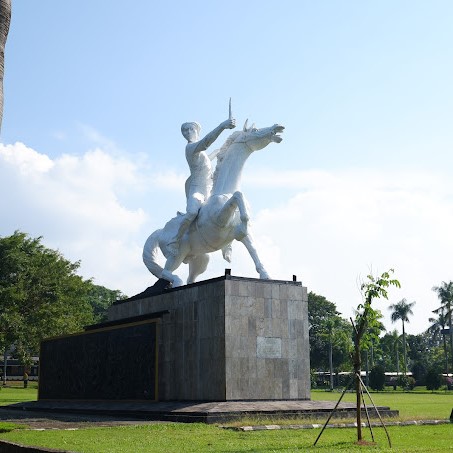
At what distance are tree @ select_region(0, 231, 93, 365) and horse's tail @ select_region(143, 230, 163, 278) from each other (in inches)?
659

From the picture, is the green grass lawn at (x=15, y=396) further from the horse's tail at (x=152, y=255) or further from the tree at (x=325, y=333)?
the tree at (x=325, y=333)

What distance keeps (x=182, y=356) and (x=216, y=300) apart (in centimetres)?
187

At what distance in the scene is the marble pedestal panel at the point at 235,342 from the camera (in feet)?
52.4

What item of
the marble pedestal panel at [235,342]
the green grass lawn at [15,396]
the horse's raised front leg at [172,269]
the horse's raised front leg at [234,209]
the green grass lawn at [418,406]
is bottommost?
the green grass lawn at [418,406]

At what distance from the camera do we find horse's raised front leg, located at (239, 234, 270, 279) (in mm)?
17328

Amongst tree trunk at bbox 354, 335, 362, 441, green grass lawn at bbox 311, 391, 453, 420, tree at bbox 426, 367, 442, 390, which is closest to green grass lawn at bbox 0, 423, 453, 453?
tree trunk at bbox 354, 335, 362, 441

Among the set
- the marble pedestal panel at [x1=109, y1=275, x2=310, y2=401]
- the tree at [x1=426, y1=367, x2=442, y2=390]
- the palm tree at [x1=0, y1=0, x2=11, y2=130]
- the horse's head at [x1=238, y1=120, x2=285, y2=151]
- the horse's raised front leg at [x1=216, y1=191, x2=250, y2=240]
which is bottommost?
the tree at [x1=426, y1=367, x2=442, y2=390]

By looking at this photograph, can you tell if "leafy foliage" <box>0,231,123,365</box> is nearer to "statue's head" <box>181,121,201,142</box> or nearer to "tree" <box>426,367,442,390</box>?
"statue's head" <box>181,121,201,142</box>

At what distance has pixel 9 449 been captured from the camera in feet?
29.9

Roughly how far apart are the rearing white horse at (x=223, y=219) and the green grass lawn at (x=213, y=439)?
19.6 ft

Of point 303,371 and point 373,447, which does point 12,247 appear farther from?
point 373,447

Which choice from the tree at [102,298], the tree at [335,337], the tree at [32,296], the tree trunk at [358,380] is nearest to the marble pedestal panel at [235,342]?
the tree trunk at [358,380]

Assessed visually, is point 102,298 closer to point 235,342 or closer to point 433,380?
point 433,380

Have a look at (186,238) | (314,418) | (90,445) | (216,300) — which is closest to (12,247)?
(186,238)
